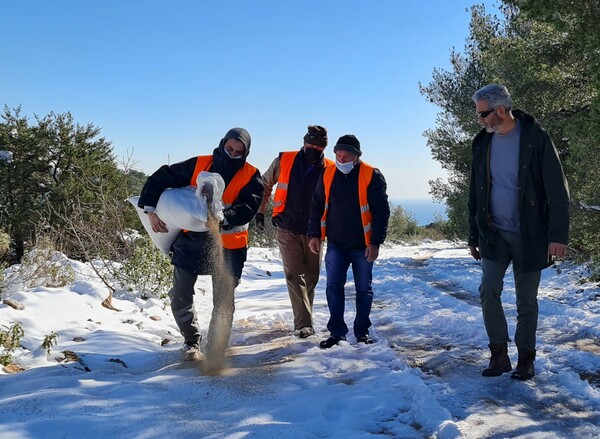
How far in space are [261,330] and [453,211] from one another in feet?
47.8

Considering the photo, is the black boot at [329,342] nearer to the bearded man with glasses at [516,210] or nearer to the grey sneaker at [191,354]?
the grey sneaker at [191,354]

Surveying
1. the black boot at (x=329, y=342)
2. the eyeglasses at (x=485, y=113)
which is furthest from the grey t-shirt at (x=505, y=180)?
the black boot at (x=329, y=342)

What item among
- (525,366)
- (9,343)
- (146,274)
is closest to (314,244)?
(525,366)

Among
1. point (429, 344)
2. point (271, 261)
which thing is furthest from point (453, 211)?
point (429, 344)

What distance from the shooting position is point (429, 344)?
483 cm

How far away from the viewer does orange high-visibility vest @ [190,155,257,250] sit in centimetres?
434

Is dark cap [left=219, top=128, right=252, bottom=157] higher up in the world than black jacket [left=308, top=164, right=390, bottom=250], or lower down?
higher up

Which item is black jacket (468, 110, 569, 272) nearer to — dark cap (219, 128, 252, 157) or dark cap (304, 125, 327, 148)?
dark cap (304, 125, 327, 148)

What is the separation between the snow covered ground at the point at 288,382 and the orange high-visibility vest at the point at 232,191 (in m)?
1.01

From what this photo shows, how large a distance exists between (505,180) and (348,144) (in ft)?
4.94

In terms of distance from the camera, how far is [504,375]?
12.3 feet

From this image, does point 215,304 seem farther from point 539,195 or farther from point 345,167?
point 539,195

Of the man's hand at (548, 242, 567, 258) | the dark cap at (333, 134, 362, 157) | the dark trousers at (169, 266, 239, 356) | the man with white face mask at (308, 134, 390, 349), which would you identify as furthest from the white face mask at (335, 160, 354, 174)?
the man's hand at (548, 242, 567, 258)

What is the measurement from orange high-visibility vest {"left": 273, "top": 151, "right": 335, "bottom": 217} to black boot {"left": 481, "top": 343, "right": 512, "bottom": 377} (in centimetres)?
250
